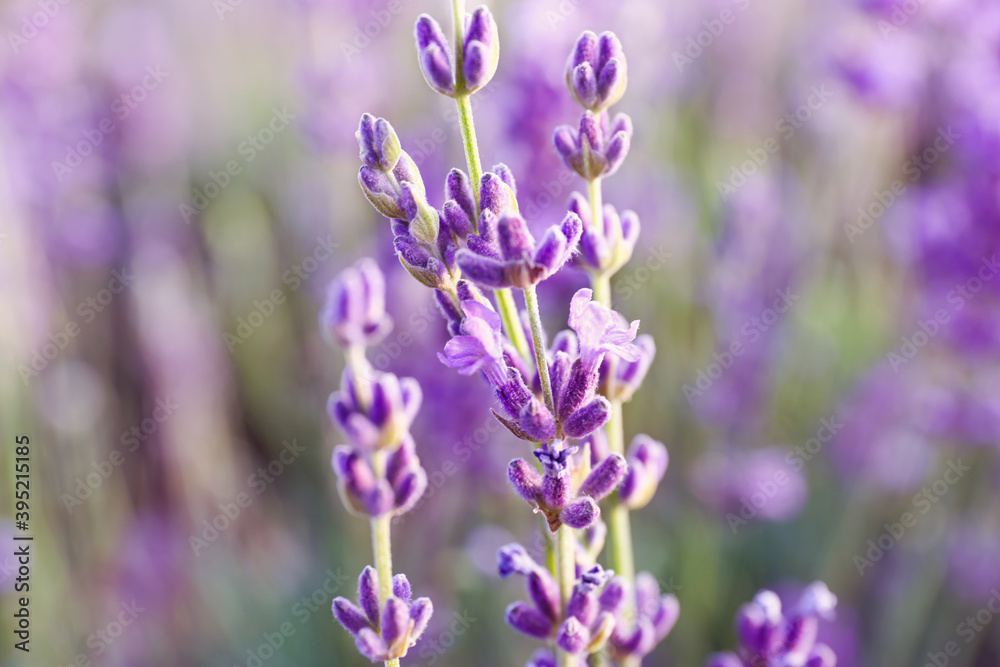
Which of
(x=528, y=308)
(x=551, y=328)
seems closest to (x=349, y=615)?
(x=528, y=308)

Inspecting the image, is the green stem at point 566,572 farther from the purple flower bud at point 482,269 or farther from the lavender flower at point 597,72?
the lavender flower at point 597,72

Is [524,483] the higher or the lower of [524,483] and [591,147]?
the lower

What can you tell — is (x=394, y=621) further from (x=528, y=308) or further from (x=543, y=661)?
(x=528, y=308)

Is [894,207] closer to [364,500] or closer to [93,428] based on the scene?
[364,500]

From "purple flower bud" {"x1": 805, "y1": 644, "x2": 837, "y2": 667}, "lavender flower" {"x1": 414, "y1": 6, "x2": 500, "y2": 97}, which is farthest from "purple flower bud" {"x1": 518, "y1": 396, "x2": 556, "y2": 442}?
"purple flower bud" {"x1": 805, "y1": 644, "x2": 837, "y2": 667}

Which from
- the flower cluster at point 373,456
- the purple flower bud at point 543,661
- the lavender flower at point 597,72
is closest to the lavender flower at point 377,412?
the flower cluster at point 373,456

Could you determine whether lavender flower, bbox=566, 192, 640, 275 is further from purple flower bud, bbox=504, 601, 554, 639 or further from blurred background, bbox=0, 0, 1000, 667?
blurred background, bbox=0, 0, 1000, 667

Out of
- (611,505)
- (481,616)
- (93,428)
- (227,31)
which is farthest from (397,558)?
(227,31)
